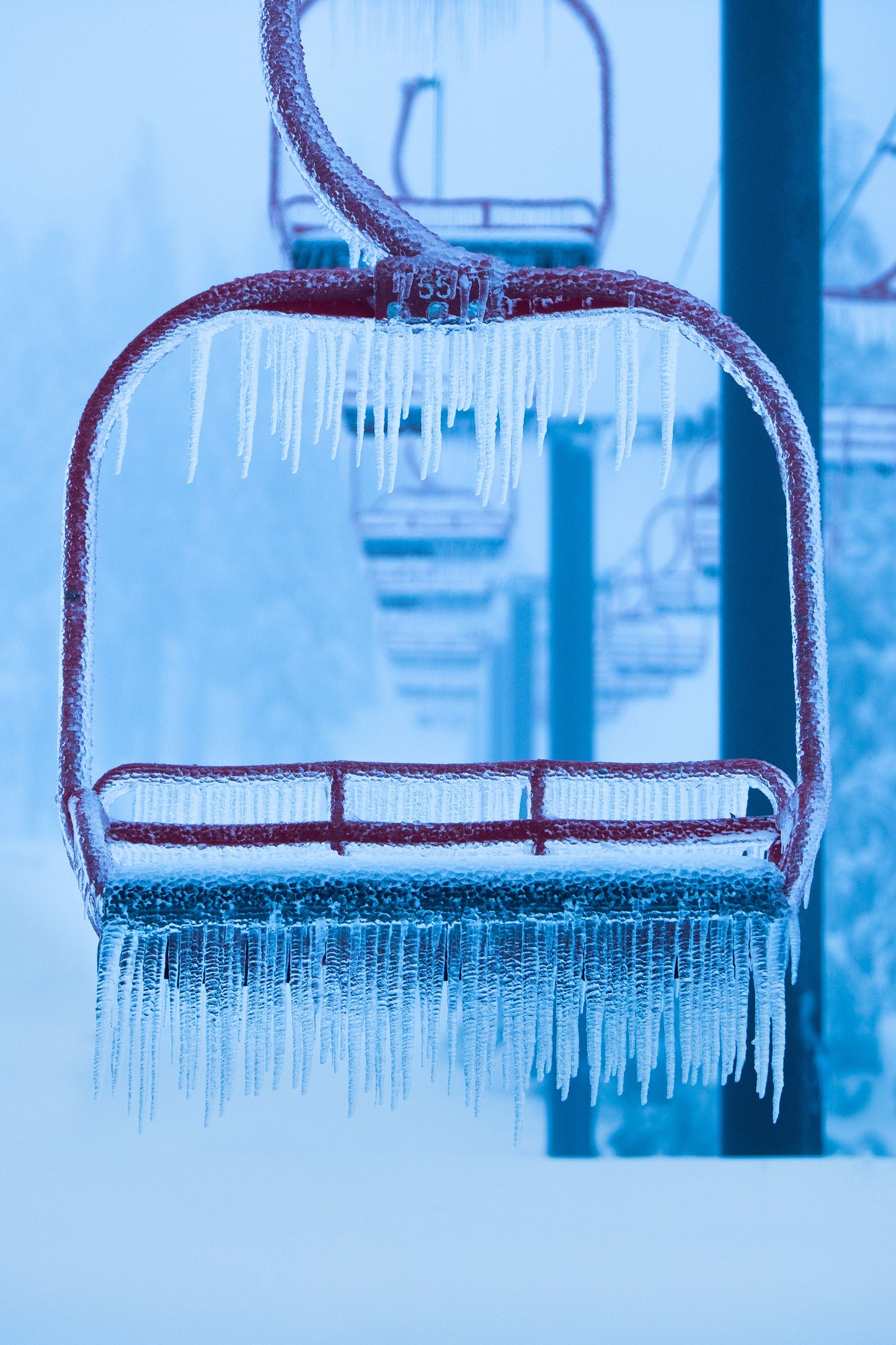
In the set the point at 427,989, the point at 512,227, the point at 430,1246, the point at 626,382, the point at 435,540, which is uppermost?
the point at 512,227

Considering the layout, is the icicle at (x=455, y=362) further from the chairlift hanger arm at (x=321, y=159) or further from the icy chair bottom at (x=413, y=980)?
the icy chair bottom at (x=413, y=980)

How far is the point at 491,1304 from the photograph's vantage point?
56.9 inches

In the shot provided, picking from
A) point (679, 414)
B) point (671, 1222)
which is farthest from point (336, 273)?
point (679, 414)

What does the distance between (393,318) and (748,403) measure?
1639mm

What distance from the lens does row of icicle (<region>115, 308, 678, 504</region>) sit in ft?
4.06

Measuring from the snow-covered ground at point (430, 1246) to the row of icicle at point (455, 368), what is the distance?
3.38 ft

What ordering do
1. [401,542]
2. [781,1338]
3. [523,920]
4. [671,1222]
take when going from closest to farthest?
1. [523,920]
2. [781,1338]
3. [671,1222]
4. [401,542]

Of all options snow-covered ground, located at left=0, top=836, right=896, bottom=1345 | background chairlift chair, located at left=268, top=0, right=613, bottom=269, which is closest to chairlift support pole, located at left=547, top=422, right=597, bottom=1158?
background chairlift chair, located at left=268, top=0, right=613, bottom=269

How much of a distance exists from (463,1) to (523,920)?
6.65 feet

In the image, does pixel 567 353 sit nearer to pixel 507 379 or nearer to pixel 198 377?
pixel 507 379

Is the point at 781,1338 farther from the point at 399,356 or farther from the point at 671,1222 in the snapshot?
the point at 399,356

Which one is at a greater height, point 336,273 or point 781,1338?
point 336,273

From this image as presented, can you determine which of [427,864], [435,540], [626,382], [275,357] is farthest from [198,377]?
[435,540]

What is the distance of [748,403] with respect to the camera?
2.63 metres
